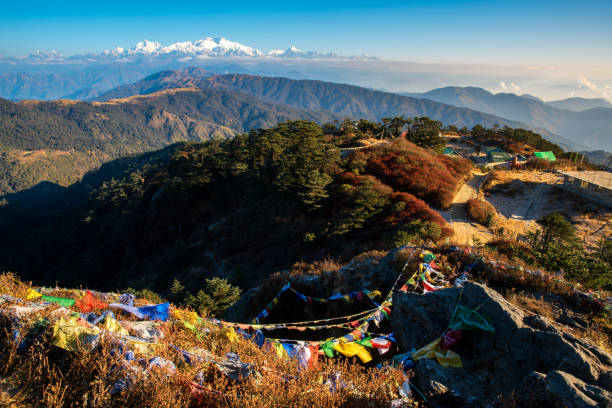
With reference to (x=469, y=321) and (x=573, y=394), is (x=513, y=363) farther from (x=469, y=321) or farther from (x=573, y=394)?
(x=573, y=394)

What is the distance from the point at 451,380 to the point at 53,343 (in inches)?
212

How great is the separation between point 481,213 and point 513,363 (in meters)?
16.0

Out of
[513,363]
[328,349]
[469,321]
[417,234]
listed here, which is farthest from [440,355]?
[417,234]

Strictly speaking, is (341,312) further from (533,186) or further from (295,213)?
(533,186)

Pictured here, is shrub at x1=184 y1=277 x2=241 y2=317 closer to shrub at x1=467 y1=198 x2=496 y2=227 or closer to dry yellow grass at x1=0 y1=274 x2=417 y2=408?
dry yellow grass at x1=0 y1=274 x2=417 y2=408

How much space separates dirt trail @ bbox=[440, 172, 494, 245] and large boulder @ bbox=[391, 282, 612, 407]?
24.9 feet

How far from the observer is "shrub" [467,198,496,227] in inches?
675

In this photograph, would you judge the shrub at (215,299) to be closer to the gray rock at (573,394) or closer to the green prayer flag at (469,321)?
the green prayer flag at (469,321)

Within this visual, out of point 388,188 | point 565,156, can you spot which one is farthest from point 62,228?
point 565,156

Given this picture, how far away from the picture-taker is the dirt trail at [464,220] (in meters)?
14.9

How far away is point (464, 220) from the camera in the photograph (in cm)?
1780

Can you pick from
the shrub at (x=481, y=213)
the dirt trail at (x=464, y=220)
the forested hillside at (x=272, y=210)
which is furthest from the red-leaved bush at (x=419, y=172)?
the shrub at (x=481, y=213)

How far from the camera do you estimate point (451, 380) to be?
13.4ft

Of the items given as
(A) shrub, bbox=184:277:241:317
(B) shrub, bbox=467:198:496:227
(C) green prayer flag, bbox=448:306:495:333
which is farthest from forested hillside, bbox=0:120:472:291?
(C) green prayer flag, bbox=448:306:495:333
